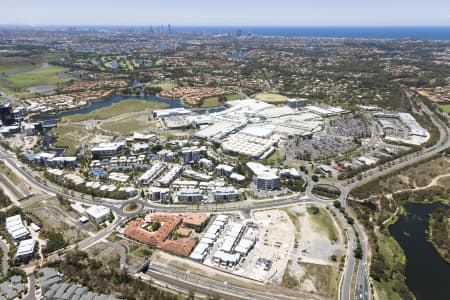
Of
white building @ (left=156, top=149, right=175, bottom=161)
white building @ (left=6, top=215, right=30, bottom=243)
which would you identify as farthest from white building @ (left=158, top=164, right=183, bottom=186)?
white building @ (left=6, top=215, right=30, bottom=243)

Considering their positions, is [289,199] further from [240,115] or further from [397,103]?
[397,103]

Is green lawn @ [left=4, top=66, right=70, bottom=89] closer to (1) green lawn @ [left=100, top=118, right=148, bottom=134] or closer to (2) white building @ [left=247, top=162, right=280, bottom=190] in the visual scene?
(1) green lawn @ [left=100, top=118, right=148, bottom=134]

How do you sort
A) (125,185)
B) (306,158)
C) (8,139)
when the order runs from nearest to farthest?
(125,185), (306,158), (8,139)

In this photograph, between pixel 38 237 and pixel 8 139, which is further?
pixel 8 139

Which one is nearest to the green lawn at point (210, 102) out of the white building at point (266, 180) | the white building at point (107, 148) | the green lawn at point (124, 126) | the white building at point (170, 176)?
the green lawn at point (124, 126)

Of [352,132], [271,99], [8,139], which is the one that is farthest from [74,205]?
[271,99]

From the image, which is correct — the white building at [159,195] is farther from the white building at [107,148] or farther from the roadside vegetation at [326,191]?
the roadside vegetation at [326,191]

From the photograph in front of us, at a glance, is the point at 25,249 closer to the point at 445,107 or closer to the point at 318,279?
the point at 318,279

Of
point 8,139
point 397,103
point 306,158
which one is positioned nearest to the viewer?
point 306,158
